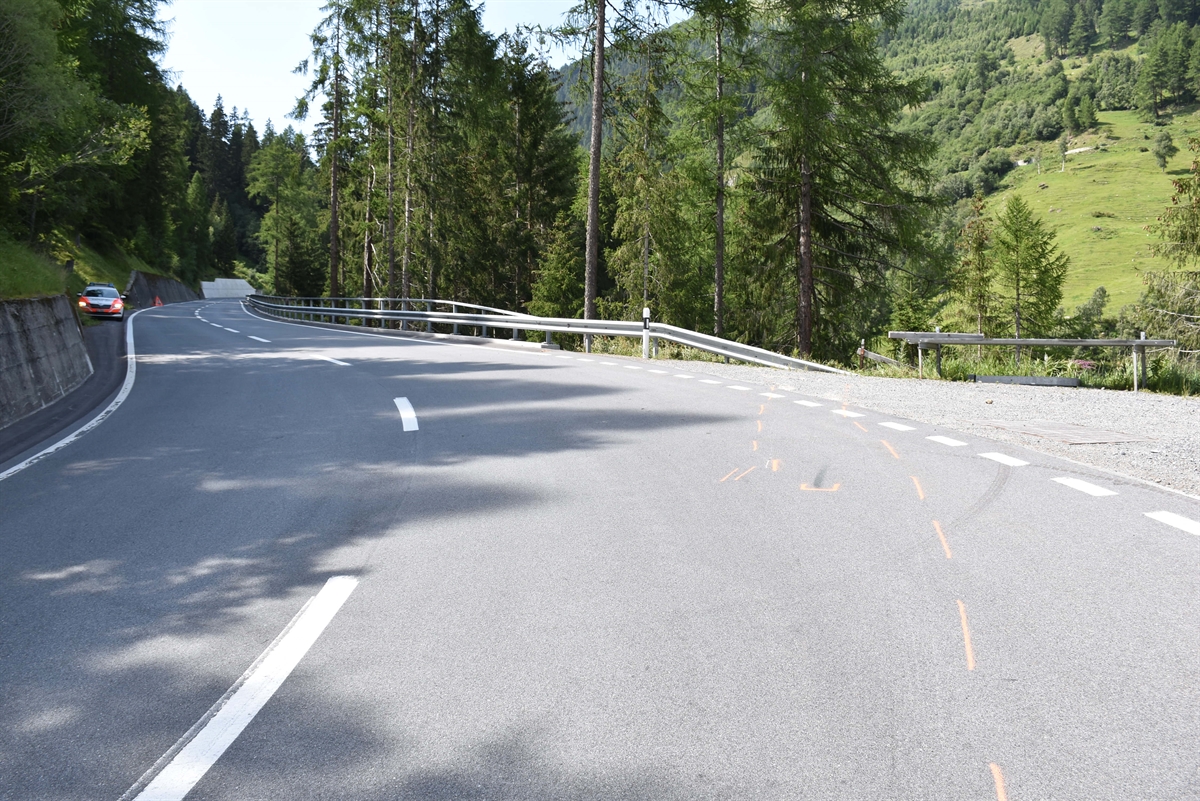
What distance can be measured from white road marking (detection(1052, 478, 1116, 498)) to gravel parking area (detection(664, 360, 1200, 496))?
64cm

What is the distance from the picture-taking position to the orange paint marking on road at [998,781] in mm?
2639

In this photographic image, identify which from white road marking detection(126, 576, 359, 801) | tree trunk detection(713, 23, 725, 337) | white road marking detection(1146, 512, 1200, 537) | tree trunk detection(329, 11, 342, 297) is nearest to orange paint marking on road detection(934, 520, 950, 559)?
white road marking detection(1146, 512, 1200, 537)

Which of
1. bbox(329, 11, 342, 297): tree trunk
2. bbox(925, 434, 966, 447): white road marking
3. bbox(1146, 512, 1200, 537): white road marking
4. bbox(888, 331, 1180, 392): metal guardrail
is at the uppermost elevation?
bbox(329, 11, 342, 297): tree trunk

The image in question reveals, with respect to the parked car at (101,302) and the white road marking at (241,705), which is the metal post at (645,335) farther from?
the parked car at (101,302)

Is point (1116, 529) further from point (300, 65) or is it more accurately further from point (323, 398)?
point (300, 65)

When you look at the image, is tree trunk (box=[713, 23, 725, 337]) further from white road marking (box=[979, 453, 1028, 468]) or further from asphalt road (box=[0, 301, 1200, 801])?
asphalt road (box=[0, 301, 1200, 801])

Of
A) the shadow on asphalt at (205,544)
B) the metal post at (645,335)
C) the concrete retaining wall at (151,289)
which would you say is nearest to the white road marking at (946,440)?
the shadow on asphalt at (205,544)

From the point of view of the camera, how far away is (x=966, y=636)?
383cm

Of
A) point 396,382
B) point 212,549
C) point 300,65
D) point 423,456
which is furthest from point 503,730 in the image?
point 300,65

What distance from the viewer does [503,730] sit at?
303 cm

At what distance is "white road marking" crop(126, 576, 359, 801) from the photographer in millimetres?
2730

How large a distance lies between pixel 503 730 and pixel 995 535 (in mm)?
3589

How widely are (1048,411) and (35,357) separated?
1367 centimetres

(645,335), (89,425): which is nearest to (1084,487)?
(89,425)
